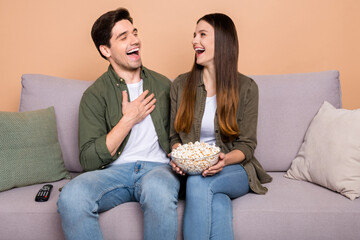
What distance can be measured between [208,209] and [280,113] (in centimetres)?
84

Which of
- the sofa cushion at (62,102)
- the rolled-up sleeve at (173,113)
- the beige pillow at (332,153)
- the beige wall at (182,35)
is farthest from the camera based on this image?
the beige wall at (182,35)

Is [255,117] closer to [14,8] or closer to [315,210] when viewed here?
[315,210]

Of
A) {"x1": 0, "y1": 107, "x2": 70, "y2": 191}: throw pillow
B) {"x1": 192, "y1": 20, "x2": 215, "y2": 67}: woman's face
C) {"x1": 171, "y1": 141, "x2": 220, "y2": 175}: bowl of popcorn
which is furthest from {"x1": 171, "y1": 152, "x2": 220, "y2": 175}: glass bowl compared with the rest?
{"x1": 0, "y1": 107, "x2": 70, "y2": 191}: throw pillow

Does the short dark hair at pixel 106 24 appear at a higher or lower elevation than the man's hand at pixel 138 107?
higher

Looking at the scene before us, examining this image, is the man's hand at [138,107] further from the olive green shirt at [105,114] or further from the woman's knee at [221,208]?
the woman's knee at [221,208]

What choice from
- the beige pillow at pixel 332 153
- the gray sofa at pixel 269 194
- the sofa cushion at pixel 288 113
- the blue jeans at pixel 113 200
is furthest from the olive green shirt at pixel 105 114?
the beige pillow at pixel 332 153

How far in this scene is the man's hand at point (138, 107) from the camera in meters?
1.77

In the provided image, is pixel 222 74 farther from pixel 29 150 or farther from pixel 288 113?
pixel 29 150

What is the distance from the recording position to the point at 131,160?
1.80 metres

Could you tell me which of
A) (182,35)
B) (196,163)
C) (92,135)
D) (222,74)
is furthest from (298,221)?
(182,35)

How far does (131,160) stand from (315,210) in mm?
878

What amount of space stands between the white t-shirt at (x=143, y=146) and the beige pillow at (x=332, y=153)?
70 cm

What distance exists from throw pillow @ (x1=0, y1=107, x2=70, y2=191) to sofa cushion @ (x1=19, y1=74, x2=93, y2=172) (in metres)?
0.08

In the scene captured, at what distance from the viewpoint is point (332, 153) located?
1688 millimetres
